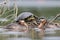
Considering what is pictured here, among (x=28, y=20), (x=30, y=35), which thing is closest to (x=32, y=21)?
(x=28, y=20)

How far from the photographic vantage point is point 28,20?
12.1m

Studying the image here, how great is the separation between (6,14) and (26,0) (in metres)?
26.5

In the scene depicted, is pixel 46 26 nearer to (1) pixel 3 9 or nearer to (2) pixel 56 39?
(1) pixel 3 9

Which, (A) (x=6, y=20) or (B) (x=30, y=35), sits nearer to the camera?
(B) (x=30, y=35)

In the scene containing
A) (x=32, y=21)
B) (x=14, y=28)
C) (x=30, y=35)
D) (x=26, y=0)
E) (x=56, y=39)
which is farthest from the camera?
(x=26, y=0)

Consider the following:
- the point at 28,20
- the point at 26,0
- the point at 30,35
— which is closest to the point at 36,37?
the point at 30,35

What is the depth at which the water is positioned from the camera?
375 inches

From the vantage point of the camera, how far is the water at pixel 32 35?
9523 mm

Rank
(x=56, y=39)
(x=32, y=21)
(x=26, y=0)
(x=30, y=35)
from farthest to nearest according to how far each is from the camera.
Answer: (x=26, y=0)
(x=32, y=21)
(x=30, y=35)
(x=56, y=39)

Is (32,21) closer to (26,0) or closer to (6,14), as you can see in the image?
(6,14)

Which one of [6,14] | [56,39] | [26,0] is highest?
[26,0]

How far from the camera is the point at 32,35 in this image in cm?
1006

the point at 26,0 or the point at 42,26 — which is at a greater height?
the point at 26,0

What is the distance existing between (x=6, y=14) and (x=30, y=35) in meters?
2.20
